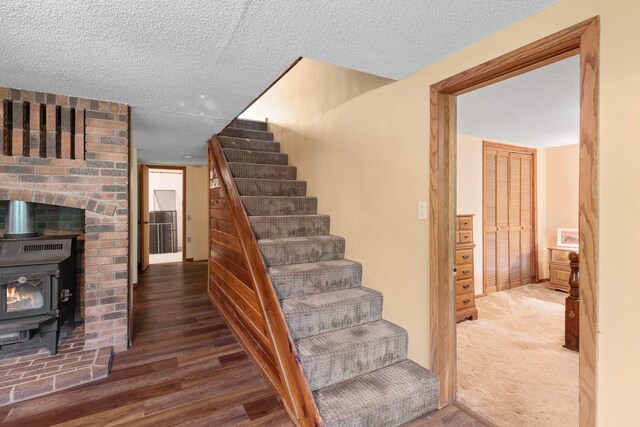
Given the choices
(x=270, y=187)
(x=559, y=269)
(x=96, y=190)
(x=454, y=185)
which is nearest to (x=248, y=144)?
(x=270, y=187)

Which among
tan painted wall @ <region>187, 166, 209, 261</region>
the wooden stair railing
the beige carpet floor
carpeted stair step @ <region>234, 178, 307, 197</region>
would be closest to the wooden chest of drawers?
the beige carpet floor

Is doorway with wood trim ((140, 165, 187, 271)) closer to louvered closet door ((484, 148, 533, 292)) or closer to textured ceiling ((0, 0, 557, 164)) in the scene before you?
textured ceiling ((0, 0, 557, 164))

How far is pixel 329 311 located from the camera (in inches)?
84.9

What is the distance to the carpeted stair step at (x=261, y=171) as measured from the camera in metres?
3.39

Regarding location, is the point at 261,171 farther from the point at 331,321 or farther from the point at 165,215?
the point at 165,215

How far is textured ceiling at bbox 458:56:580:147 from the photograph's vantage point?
225 centimetres

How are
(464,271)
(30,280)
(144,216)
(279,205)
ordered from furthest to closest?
(144,216), (464,271), (279,205), (30,280)

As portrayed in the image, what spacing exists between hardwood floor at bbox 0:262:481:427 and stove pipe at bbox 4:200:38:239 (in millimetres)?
1234

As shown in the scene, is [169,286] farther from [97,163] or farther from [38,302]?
[97,163]

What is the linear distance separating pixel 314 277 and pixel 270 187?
128 centimetres

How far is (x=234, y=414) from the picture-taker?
188cm

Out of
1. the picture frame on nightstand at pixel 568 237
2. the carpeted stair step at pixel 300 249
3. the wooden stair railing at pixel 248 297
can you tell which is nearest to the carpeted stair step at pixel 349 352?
the wooden stair railing at pixel 248 297

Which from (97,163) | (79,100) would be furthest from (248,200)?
(79,100)

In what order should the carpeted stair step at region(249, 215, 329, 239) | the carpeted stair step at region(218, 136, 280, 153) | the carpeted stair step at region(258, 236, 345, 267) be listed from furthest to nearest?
the carpeted stair step at region(218, 136, 280, 153) → the carpeted stair step at region(249, 215, 329, 239) → the carpeted stair step at region(258, 236, 345, 267)
